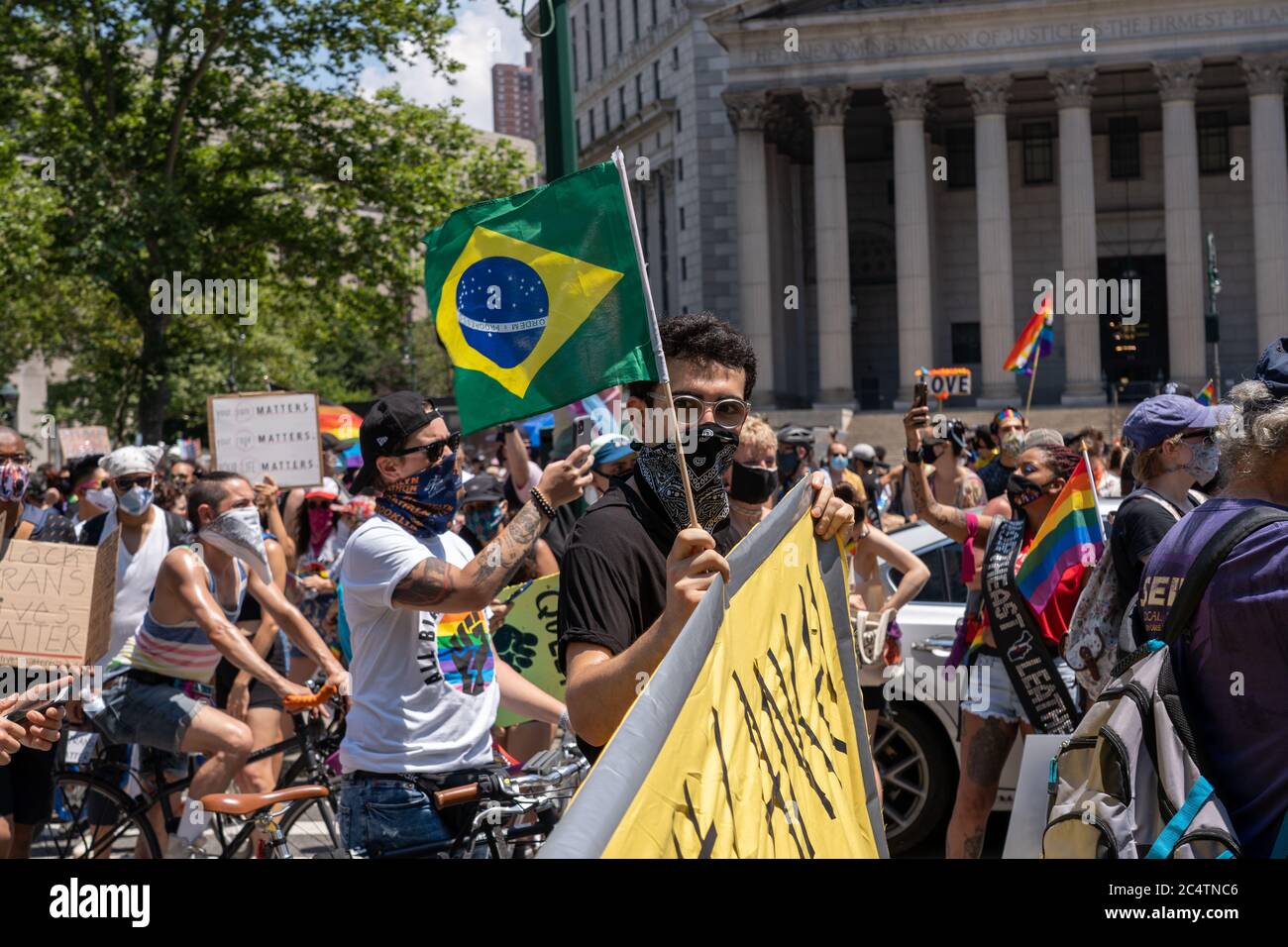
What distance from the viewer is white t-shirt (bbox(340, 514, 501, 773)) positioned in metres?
4.63

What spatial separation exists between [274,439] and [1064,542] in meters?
9.95

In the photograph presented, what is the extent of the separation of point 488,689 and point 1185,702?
2.38m

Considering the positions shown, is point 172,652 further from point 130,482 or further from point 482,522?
point 482,522

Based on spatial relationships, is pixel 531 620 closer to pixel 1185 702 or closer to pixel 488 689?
pixel 488 689

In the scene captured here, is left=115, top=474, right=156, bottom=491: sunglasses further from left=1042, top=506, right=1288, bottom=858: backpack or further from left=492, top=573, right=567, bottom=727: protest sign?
left=1042, top=506, right=1288, bottom=858: backpack

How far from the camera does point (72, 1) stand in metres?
30.2

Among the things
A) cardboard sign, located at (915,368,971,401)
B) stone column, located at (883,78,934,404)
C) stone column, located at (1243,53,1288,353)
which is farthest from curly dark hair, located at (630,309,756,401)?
stone column, located at (1243,53,1288,353)

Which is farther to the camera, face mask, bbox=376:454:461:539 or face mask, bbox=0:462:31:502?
face mask, bbox=0:462:31:502

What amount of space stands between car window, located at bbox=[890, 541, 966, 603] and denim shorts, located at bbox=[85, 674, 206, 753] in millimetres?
3938

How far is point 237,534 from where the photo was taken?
7297mm

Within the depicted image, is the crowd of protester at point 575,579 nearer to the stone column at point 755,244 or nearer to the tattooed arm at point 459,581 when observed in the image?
the tattooed arm at point 459,581

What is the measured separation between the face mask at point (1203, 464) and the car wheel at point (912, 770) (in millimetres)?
3039

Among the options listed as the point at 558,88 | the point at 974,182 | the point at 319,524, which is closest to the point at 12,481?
the point at 558,88
